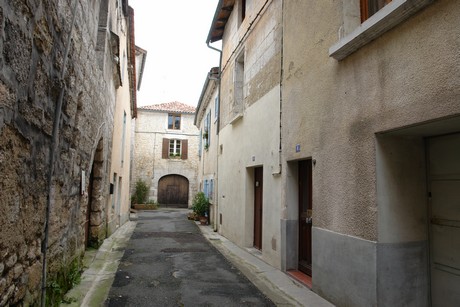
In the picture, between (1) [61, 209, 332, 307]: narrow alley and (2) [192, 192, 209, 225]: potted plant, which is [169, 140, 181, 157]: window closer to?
(2) [192, 192, 209, 225]: potted plant

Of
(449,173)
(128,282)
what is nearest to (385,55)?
(449,173)

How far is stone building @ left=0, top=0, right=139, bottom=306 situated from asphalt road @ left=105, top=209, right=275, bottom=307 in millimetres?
843

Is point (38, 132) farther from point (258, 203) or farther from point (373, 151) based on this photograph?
point (258, 203)

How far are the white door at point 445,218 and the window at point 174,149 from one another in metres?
20.5

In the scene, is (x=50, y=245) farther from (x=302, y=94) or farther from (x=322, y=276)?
(x=302, y=94)

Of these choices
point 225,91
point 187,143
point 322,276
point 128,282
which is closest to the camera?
point 322,276

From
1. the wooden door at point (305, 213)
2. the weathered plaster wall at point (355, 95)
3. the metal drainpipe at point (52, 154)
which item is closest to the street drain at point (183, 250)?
the wooden door at point (305, 213)

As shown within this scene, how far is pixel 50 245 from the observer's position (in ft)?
10.6

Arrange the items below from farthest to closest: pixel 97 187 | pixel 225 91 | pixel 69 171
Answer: pixel 225 91 < pixel 97 187 < pixel 69 171

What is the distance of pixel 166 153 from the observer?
2303 centimetres

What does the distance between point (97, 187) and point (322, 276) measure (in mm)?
4756

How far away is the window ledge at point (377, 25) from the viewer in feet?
9.55

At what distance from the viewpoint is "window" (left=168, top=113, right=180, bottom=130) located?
77.2 feet

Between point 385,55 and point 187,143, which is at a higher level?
point 187,143
